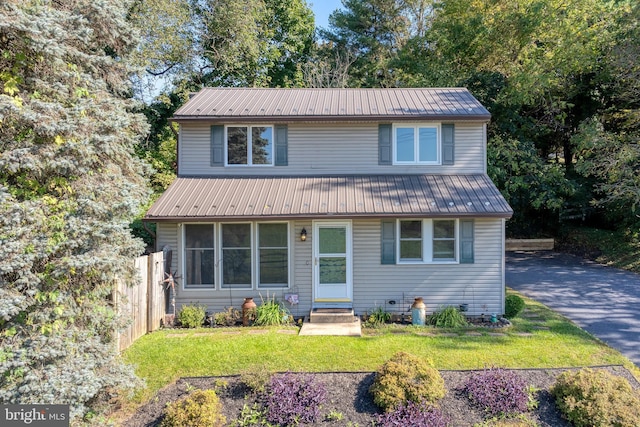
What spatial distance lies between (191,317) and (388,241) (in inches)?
189

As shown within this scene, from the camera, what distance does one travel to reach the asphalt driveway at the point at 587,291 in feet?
25.9

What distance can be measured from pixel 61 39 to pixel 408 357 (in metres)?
6.41

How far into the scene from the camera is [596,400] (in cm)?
488

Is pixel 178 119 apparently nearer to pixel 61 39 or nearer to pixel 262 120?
pixel 262 120

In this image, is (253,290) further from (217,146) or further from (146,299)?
(217,146)

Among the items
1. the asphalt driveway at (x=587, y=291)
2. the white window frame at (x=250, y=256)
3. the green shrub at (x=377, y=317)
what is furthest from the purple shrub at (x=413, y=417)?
the white window frame at (x=250, y=256)

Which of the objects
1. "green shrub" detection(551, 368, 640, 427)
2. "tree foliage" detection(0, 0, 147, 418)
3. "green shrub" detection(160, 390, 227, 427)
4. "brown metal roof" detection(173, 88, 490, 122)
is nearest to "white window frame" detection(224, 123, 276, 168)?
"brown metal roof" detection(173, 88, 490, 122)

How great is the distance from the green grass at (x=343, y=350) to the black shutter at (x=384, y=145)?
4.33 m

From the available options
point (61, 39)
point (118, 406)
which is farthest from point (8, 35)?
point (118, 406)

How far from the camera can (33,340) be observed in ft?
13.8

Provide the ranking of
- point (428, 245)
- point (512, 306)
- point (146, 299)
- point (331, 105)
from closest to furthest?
point (146, 299)
point (512, 306)
point (428, 245)
point (331, 105)

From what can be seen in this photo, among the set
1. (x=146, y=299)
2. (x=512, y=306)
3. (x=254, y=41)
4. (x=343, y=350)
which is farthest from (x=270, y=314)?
(x=254, y=41)

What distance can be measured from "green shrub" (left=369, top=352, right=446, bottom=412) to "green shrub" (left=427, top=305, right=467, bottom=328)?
107 inches

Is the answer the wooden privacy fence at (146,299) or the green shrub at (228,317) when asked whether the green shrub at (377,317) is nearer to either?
the green shrub at (228,317)
